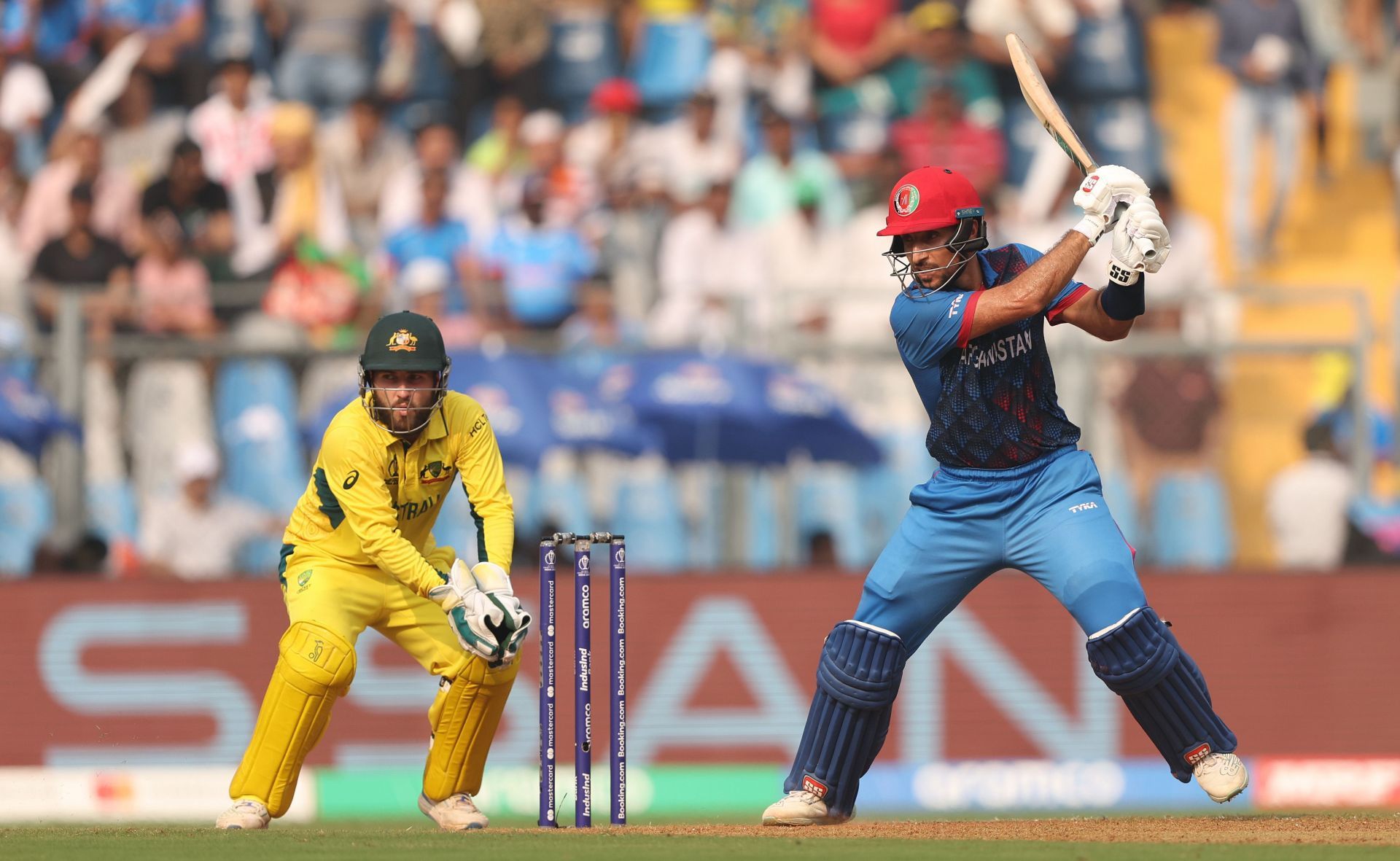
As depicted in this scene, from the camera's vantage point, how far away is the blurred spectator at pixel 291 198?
50.4 ft

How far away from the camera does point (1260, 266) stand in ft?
53.7

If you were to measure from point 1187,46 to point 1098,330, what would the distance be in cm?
1034

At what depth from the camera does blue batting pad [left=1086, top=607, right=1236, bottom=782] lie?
7.67 metres

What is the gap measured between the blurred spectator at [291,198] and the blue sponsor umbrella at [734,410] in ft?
11.0

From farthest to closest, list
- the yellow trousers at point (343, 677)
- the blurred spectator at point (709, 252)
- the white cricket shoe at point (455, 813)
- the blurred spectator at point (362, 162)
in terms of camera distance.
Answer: the blurred spectator at point (362, 162) → the blurred spectator at point (709, 252) → the white cricket shoe at point (455, 813) → the yellow trousers at point (343, 677)

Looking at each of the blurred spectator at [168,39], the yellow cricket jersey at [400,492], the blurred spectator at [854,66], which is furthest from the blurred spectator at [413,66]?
the yellow cricket jersey at [400,492]

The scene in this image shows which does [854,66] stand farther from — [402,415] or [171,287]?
[402,415]

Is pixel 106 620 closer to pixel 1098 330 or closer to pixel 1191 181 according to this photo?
pixel 1098 330

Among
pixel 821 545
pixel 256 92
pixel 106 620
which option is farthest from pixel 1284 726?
pixel 256 92

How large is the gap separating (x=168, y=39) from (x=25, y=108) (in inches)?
47.7

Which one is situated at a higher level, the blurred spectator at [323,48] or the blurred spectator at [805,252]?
the blurred spectator at [323,48]

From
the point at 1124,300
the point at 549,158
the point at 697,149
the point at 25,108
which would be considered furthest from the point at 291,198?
the point at 1124,300

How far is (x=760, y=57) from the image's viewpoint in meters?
16.5

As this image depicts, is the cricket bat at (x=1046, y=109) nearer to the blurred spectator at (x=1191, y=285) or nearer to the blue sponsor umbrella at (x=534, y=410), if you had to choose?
the blue sponsor umbrella at (x=534, y=410)
